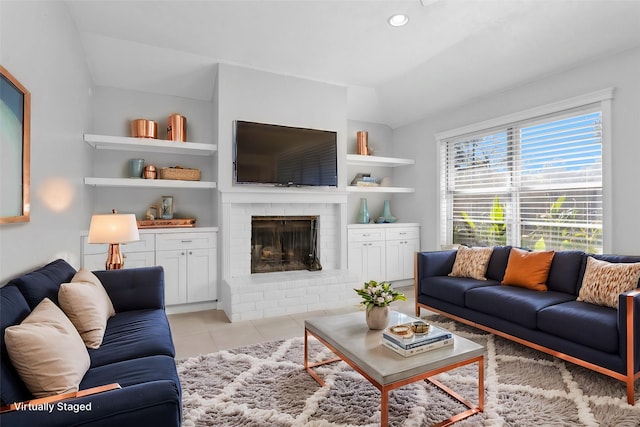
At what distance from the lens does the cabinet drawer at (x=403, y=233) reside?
4.91 meters

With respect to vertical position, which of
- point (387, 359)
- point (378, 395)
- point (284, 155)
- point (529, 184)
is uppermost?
point (284, 155)

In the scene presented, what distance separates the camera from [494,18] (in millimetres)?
3078

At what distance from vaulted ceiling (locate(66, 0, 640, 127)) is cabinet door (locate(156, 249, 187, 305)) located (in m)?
1.96

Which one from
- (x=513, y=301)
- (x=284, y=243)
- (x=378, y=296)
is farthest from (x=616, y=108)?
(x=284, y=243)

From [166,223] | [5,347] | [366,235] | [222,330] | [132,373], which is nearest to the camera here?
[5,347]

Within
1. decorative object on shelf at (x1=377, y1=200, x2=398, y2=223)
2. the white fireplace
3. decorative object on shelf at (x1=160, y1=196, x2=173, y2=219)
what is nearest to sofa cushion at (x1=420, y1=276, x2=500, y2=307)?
the white fireplace

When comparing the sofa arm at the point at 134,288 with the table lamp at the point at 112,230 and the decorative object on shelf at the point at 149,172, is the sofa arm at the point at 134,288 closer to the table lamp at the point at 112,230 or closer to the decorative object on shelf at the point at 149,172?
the table lamp at the point at 112,230

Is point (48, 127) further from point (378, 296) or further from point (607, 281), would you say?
point (607, 281)

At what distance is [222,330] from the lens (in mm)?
3281

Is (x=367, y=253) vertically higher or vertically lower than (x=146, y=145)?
lower

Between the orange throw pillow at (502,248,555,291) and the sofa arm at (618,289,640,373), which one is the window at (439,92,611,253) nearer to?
the orange throw pillow at (502,248,555,291)

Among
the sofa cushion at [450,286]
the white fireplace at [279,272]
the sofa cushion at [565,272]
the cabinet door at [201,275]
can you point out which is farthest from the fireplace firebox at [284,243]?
the sofa cushion at [565,272]

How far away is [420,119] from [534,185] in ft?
6.41

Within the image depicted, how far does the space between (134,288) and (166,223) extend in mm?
1467
